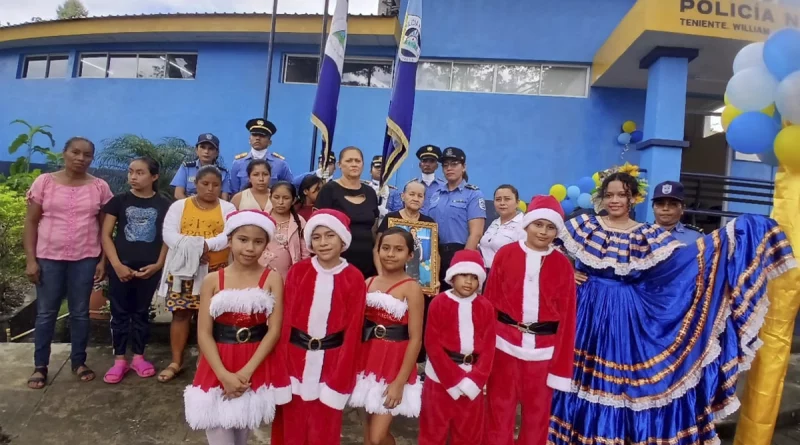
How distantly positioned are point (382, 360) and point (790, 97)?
2.82 m

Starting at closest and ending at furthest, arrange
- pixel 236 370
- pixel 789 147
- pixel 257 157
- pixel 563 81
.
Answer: pixel 236 370 < pixel 789 147 < pixel 257 157 < pixel 563 81

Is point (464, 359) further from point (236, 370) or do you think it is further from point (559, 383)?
point (236, 370)

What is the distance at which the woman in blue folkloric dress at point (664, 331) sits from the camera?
9.10 ft

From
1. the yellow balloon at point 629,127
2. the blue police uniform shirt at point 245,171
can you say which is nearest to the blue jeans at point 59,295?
the blue police uniform shirt at point 245,171

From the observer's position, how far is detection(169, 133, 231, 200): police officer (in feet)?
14.8

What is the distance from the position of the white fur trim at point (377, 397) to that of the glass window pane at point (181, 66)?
31.6 ft

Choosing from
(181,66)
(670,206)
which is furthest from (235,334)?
(181,66)

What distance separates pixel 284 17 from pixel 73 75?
5.54 metres

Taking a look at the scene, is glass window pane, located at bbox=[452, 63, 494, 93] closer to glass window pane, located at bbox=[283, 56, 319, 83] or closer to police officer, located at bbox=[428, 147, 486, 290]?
glass window pane, located at bbox=[283, 56, 319, 83]

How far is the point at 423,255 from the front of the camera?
334 centimetres

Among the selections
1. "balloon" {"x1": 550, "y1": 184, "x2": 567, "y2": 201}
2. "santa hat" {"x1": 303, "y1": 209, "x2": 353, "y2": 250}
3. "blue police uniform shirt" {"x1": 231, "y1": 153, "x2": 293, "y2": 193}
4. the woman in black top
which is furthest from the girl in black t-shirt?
"balloon" {"x1": 550, "y1": 184, "x2": 567, "y2": 201}

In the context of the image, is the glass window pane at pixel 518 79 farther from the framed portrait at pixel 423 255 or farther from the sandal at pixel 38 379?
the sandal at pixel 38 379

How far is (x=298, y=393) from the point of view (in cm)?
236

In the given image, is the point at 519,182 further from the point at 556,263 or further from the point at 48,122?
the point at 48,122
